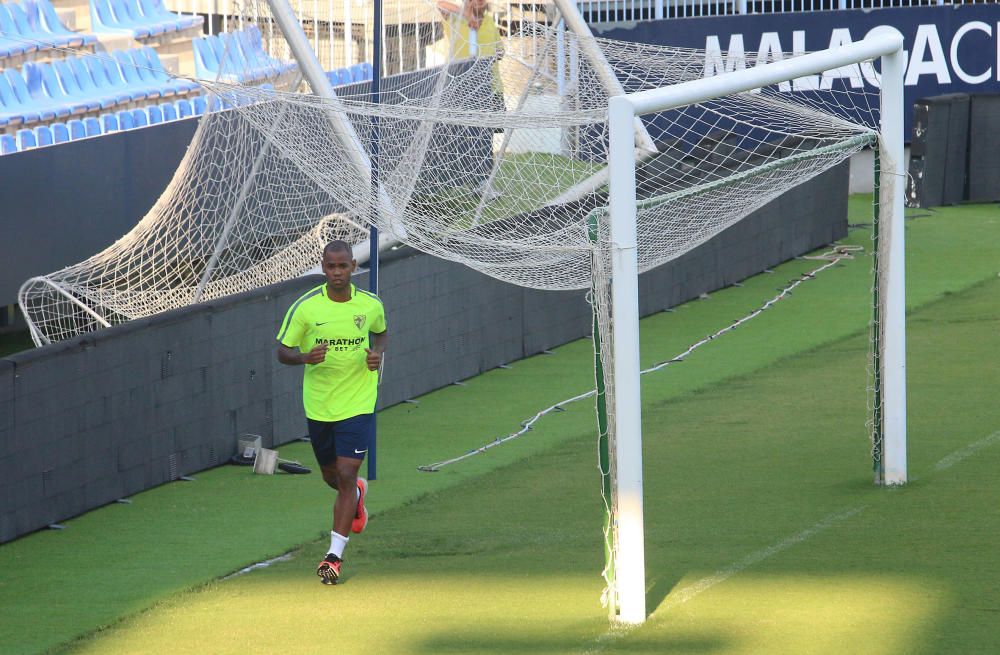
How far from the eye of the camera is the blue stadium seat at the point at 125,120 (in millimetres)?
15562

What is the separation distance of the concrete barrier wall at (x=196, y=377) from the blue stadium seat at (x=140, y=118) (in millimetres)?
5178

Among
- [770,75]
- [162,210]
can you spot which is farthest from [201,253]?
[770,75]

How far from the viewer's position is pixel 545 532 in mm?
7953

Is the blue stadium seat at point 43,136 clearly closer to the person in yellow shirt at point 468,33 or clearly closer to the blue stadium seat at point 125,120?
the blue stadium seat at point 125,120

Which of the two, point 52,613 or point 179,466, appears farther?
point 179,466

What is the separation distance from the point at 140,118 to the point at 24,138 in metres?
1.71

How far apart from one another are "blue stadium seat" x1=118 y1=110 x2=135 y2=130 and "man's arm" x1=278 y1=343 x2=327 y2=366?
30.0 ft

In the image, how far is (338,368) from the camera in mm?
7078

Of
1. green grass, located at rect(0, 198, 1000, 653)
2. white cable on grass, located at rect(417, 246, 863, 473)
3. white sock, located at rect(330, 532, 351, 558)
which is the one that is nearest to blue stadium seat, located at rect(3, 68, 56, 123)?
green grass, located at rect(0, 198, 1000, 653)

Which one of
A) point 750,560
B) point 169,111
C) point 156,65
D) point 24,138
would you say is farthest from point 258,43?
point 750,560

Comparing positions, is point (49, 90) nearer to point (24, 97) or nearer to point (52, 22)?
point (24, 97)

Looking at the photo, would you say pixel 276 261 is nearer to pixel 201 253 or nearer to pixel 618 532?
pixel 201 253

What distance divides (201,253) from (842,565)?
699 centimetres

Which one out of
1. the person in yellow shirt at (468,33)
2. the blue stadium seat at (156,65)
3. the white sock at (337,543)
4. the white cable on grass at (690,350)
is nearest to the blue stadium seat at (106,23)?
the blue stadium seat at (156,65)
